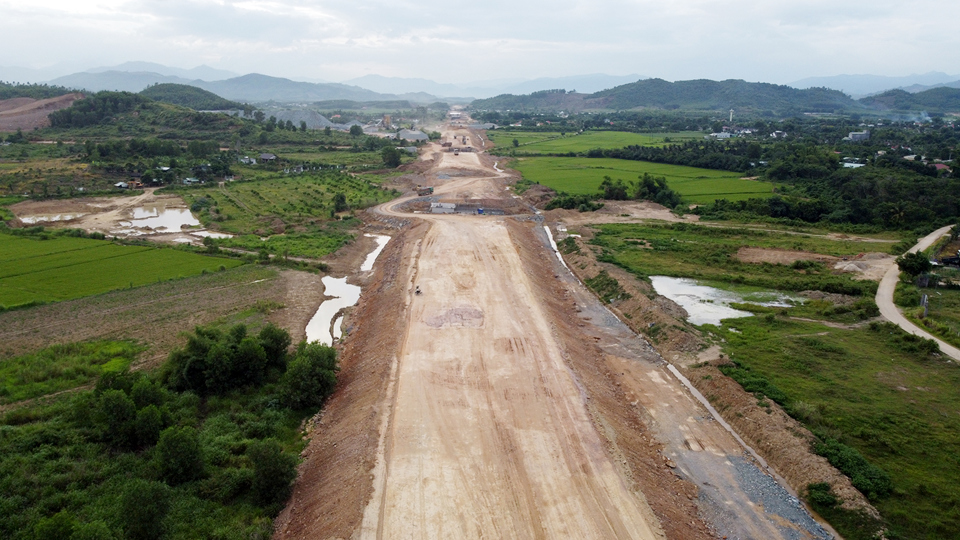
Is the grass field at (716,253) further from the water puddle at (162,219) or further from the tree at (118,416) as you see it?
the water puddle at (162,219)

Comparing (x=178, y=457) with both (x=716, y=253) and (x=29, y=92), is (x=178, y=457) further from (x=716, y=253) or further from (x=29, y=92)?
(x=29, y=92)

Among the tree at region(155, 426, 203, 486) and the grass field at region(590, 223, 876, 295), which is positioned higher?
the grass field at region(590, 223, 876, 295)

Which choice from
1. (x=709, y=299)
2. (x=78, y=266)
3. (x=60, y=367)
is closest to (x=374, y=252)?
(x=78, y=266)

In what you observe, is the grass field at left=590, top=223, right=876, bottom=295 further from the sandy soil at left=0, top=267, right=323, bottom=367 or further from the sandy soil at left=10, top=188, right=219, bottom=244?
the sandy soil at left=10, top=188, right=219, bottom=244

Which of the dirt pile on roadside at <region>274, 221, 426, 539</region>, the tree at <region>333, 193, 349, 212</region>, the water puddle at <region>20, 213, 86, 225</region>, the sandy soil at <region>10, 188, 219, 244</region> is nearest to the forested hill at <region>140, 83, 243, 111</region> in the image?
the sandy soil at <region>10, 188, 219, 244</region>

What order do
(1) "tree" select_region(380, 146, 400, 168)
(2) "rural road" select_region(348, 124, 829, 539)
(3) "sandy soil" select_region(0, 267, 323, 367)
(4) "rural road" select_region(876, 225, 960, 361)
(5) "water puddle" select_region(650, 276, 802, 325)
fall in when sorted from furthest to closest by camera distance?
1. (1) "tree" select_region(380, 146, 400, 168)
2. (5) "water puddle" select_region(650, 276, 802, 325)
3. (3) "sandy soil" select_region(0, 267, 323, 367)
4. (4) "rural road" select_region(876, 225, 960, 361)
5. (2) "rural road" select_region(348, 124, 829, 539)

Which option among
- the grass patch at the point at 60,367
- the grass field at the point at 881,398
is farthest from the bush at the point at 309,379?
the grass field at the point at 881,398

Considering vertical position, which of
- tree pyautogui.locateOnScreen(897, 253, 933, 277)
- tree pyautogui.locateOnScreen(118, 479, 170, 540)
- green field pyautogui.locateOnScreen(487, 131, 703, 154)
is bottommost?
tree pyautogui.locateOnScreen(118, 479, 170, 540)
